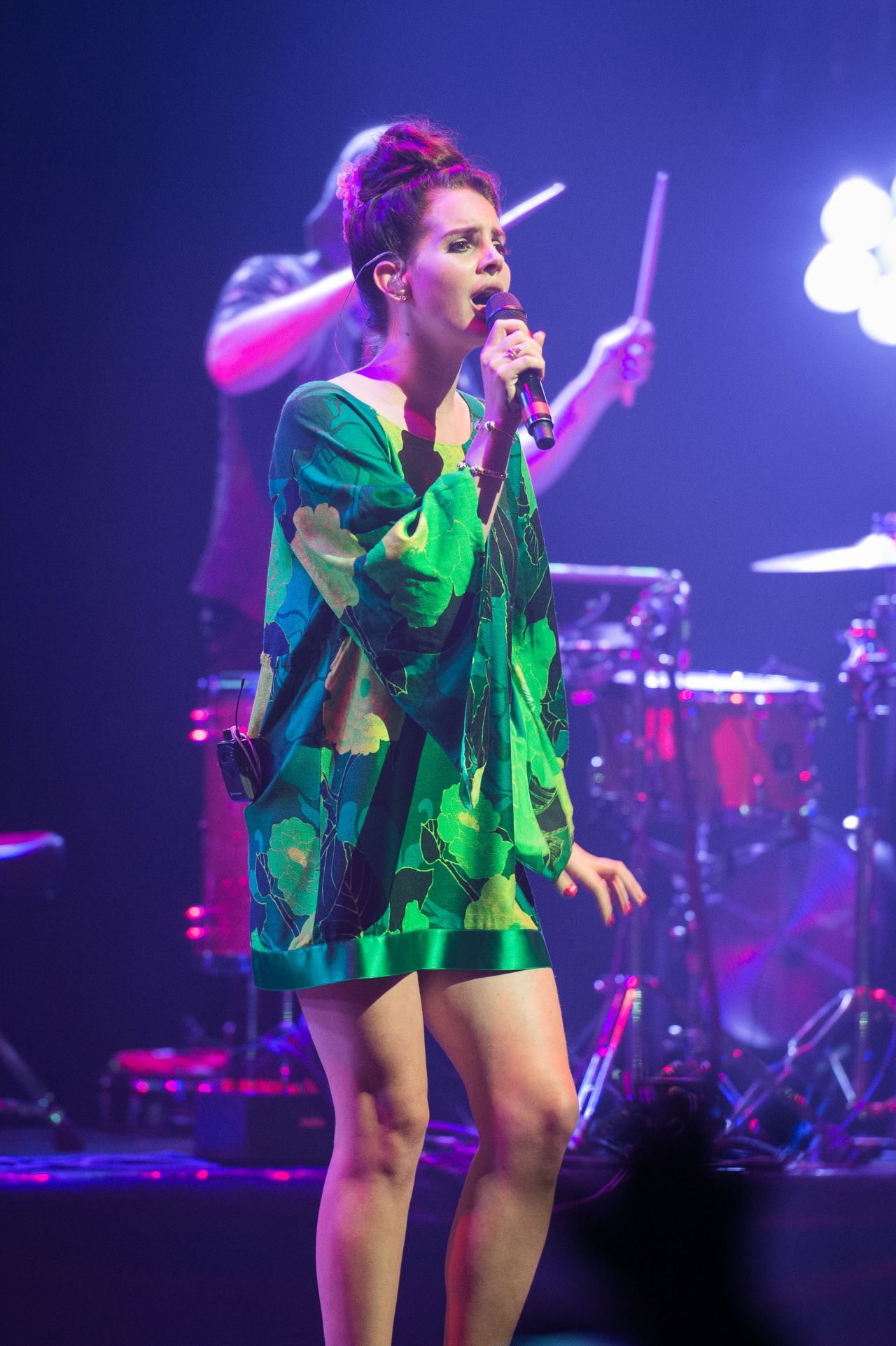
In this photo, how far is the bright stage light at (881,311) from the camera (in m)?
5.12

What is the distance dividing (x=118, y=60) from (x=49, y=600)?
1.67m

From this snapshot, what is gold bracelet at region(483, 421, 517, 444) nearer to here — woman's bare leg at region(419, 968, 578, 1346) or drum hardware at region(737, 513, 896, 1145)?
woman's bare leg at region(419, 968, 578, 1346)

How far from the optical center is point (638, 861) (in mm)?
3957

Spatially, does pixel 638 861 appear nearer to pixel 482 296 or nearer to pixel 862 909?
pixel 862 909

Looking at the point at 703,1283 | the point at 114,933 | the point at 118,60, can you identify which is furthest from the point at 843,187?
the point at 703,1283

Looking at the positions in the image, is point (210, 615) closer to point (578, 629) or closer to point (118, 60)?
point (578, 629)

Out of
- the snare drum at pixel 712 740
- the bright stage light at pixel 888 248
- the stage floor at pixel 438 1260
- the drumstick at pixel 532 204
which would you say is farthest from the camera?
the bright stage light at pixel 888 248

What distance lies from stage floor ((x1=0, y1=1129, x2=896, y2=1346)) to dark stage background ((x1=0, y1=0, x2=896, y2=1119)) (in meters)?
1.71

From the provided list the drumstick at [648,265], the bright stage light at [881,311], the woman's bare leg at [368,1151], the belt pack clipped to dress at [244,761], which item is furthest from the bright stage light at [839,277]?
the woman's bare leg at [368,1151]

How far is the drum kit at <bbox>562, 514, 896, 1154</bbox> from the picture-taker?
3629mm

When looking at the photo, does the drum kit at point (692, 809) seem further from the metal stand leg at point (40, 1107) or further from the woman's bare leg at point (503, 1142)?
the woman's bare leg at point (503, 1142)

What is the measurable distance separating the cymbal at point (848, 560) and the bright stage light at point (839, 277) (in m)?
1.26

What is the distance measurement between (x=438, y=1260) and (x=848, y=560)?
8.05ft

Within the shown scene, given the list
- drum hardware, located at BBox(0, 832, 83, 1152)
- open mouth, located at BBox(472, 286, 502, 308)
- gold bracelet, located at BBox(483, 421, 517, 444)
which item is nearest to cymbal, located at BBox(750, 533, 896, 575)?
drum hardware, located at BBox(0, 832, 83, 1152)
